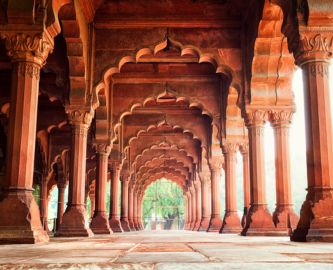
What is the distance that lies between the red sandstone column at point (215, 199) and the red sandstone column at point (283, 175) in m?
7.99

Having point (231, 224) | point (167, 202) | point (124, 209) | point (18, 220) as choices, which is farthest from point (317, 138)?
point (167, 202)

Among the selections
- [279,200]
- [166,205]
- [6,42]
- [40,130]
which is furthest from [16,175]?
[166,205]

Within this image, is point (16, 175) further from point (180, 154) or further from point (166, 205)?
point (166, 205)

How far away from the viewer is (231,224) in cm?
1530

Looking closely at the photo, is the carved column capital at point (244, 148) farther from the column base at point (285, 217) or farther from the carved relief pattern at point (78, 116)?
the carved relief pattern at point (78, 116)

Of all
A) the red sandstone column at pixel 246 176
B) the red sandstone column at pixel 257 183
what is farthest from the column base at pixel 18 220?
the red sandstone column at pixel 246 176

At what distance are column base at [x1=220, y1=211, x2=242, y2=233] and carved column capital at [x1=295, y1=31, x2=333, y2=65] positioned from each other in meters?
8.79

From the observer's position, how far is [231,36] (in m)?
12.0

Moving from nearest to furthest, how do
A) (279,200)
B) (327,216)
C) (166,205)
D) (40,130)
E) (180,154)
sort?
1. (327,216)
2. (279,200)
3. (40,130)
4. (180,154)
5. (166,205)

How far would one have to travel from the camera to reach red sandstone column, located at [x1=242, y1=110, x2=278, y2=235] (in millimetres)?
11055

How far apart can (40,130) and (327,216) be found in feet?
48.2

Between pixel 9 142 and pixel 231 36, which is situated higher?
pixel 231 36

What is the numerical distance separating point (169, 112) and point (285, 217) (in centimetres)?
939

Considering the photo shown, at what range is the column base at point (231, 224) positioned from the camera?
49.5 feet
